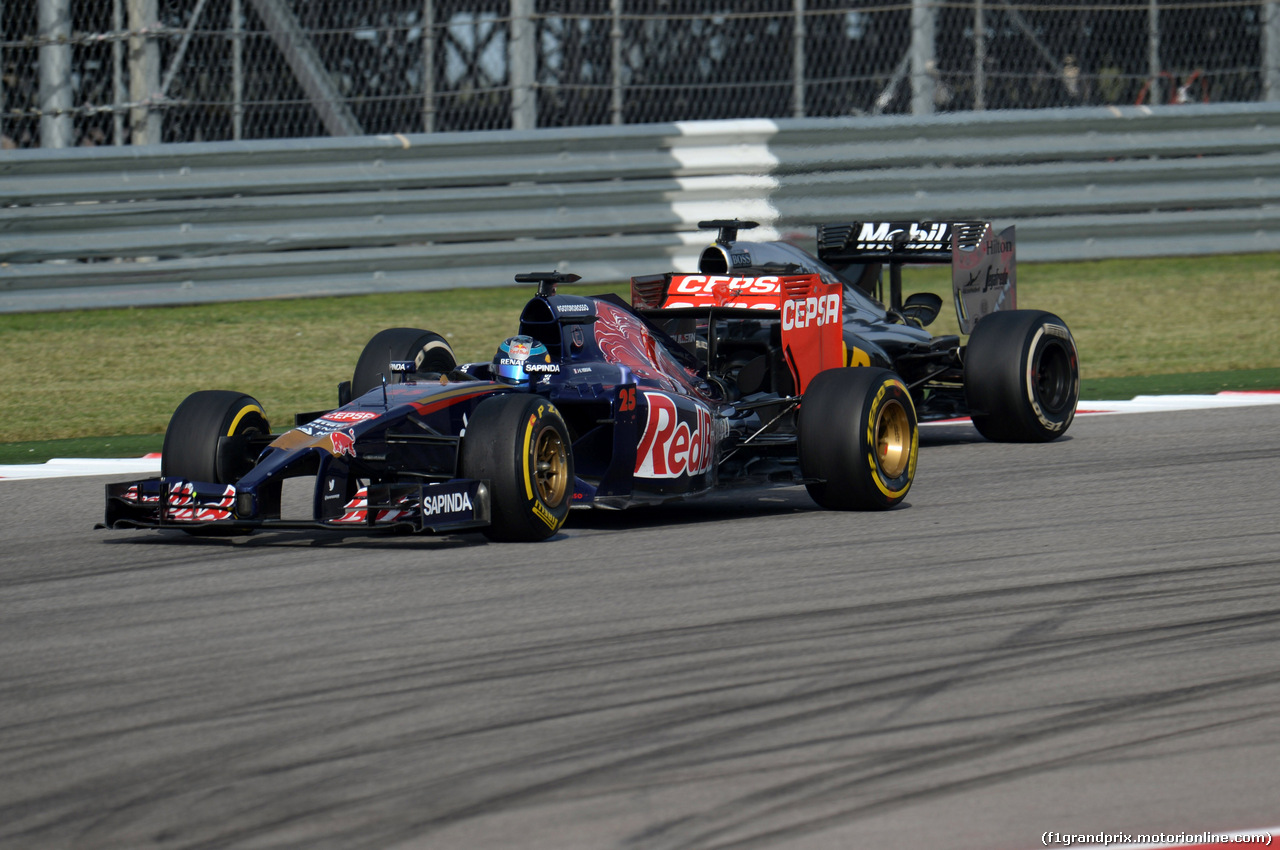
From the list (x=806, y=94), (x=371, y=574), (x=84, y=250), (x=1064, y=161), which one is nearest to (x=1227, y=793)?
(x=371, y=574)

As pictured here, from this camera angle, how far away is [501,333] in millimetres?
12828

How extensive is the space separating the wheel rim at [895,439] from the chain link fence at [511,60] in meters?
6.05

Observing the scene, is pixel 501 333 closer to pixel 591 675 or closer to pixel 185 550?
pixel 185 550

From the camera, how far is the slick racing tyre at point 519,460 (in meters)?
6.45

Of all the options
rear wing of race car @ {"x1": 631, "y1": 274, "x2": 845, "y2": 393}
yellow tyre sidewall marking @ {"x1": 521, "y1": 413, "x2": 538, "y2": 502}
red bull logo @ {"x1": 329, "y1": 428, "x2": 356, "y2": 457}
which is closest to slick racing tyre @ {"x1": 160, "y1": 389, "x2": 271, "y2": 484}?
red bull logo @ {"x1": 329, "y1": 428, "x2": 356, "y2": 457}

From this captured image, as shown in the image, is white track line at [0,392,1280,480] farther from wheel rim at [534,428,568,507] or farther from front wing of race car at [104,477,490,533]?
wheel rim at [534,428,568,507]

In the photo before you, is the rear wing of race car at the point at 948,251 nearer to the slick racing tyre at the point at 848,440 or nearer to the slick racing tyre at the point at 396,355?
the slick racing tyre at the point at 848,440

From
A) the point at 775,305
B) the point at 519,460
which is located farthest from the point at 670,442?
the point at 775,305

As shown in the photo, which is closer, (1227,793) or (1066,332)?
(1227,793)

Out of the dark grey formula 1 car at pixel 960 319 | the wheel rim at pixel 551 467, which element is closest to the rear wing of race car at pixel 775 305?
the dark grey formula 1 car at pixel 960 319

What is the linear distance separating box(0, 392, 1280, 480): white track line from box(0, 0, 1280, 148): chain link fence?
389 centimetres

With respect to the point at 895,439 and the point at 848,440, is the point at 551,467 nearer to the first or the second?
the point at 848,440

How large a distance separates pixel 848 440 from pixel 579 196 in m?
6.61

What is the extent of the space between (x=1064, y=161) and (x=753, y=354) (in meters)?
7.24
